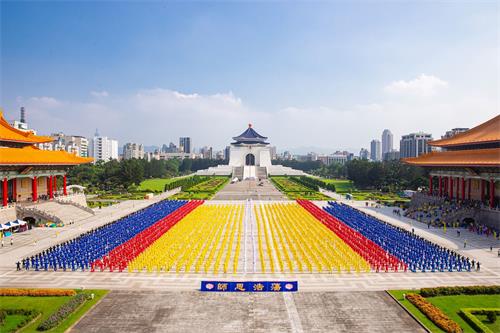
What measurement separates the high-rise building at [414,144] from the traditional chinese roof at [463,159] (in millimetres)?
111467

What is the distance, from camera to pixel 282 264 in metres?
21.4

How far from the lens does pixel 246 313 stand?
49.6 ft

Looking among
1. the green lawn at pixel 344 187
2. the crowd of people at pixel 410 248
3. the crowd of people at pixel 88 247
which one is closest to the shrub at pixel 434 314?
the crowd of people at pixel 410 248

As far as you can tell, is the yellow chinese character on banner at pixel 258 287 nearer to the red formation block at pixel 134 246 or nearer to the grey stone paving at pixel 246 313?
the grey stone paving at pixel 246 313

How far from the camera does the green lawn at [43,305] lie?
46.3ft

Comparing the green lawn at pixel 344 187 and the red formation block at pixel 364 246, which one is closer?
the red formation block at pixel 364 246

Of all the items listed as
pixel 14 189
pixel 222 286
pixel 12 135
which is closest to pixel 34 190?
pixel 14 189

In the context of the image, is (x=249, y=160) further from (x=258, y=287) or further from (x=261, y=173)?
(x=258, y=287)

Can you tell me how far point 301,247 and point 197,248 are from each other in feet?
23.2

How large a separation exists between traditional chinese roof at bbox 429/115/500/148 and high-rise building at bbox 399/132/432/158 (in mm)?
112318

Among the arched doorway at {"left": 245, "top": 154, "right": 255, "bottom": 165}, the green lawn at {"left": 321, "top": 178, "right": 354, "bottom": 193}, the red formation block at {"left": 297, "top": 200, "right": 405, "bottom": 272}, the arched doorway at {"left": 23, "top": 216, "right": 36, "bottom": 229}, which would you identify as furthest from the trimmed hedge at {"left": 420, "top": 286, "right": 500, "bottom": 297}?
the arched doorway at {"left": 245, "top": 154, "right": 255, "bottom": 165}

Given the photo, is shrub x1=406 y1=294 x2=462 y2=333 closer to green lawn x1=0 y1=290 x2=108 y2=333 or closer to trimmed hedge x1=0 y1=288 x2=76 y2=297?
green lawn x1=0 y1=290 x2=108 y2=333

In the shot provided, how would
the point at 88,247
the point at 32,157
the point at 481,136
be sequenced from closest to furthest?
the point at 88,247 → the point at 32,157 → the point at 481,136

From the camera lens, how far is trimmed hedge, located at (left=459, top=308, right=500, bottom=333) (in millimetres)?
13773
